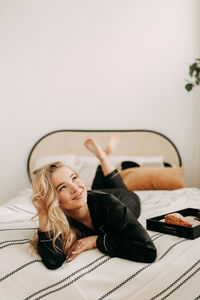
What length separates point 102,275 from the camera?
1.19 meters

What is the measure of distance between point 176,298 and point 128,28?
3.23 meters

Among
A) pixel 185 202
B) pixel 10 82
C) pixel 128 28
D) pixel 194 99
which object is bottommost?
pixel 185 202

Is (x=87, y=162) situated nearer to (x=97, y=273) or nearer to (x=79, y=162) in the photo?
(x=79, y=162)

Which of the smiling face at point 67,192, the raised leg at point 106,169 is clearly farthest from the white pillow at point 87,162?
the smiling face at point 67,192

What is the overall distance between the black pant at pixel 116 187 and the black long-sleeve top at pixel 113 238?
22.1 inches

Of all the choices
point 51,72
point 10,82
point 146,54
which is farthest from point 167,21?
point 10,82

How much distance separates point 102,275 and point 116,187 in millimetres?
1275

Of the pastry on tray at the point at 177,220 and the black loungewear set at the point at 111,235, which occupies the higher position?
the black loungewear set at the point at 111,235

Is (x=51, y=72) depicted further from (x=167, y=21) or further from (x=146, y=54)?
(x=167, y=21)

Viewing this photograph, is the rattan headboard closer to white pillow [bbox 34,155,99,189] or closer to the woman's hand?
white pillow [bbox 34,155,99,189]

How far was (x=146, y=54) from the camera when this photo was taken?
12.3 ft

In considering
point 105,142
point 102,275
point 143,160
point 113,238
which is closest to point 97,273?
point 102,275

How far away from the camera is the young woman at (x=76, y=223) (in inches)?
50.9

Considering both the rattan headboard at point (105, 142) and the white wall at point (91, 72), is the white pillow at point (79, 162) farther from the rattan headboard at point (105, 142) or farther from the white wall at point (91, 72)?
the white wall at point (91, 72)
